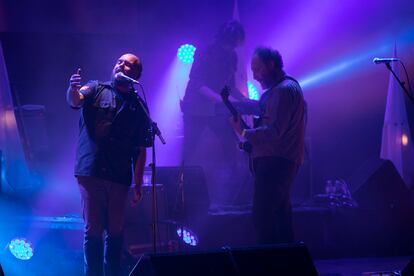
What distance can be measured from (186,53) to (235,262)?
211 inches

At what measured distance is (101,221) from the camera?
435 cm

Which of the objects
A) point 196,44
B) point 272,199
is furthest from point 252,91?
point 272,199

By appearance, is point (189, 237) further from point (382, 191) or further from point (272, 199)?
point (382, 191)

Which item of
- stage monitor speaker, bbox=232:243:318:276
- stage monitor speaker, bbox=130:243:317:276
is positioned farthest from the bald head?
stage monitor speaker, bbox=232:243:318:276

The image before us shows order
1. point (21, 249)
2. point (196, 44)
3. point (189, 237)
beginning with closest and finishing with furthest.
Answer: point (21, 249)
point (189, 237)
point (196, 44)

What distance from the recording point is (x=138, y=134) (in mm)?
4613

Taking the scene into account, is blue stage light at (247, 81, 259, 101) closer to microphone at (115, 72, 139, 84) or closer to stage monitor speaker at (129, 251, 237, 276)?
microphone at (115, 72, 139, 84)

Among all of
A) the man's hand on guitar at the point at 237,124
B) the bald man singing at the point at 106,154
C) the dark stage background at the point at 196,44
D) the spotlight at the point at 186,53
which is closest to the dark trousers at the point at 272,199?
the man's hand on guitar at the point at 237,124

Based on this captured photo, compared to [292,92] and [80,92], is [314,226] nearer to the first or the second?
[292,92]

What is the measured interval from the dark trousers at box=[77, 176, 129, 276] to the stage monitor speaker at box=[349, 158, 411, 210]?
3379 millimetres

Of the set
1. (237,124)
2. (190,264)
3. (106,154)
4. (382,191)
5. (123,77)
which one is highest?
(123,77)

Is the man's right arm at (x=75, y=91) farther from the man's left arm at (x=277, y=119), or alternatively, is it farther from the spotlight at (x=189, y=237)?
the spotlight at (x=189, y=237)

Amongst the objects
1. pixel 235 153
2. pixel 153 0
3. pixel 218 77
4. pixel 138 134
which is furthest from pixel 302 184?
pixel 138 134

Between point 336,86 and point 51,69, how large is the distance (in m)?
4.21
